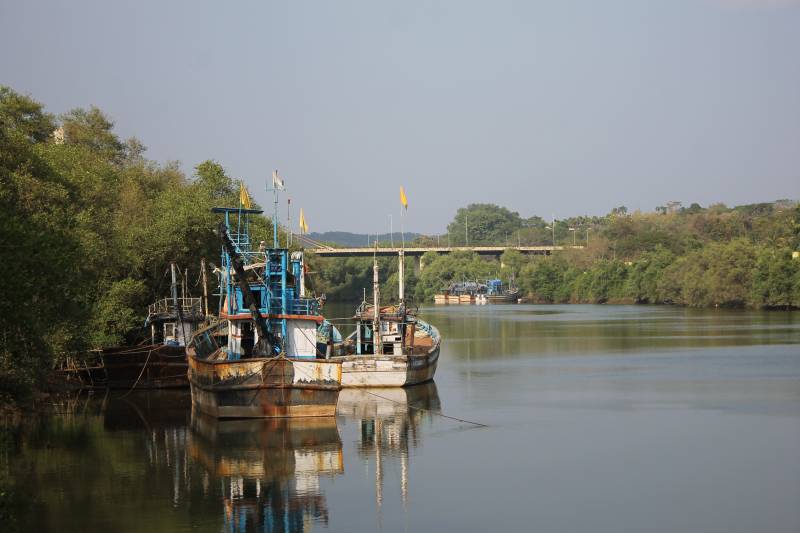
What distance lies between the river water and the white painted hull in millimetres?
531

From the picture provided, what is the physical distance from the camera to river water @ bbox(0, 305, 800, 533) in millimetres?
25188

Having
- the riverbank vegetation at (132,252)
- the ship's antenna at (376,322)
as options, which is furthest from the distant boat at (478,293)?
the ship's antenna at (376,322)

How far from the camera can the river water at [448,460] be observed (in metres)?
25.2

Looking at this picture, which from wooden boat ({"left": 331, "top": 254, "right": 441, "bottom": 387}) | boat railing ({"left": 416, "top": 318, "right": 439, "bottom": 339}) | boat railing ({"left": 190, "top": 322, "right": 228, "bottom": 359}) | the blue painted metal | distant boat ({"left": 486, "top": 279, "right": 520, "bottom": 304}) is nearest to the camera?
the blue painted metal

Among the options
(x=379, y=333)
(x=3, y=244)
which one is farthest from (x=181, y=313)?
(x=3, y=244)

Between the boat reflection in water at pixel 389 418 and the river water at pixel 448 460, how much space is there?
0.11 meters

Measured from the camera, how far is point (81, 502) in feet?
86.0

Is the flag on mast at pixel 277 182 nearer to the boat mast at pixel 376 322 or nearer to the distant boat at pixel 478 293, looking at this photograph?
the boat mast at pixel 376 322

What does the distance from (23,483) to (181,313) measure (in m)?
20.7

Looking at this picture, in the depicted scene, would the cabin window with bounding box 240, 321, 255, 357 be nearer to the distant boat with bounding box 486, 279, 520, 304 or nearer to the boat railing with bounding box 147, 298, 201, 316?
the boat railing with bounding box 147, 298, 201, 316

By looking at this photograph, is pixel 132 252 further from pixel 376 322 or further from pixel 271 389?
pixel 271 389

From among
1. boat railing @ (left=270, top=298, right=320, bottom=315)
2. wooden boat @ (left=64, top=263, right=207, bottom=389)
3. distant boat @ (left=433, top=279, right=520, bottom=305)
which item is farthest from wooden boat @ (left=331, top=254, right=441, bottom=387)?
distant boat @ (left=433, top=279, right=520, bottom=305)

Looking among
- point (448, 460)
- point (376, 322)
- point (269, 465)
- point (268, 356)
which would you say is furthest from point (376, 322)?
point (269, 465)

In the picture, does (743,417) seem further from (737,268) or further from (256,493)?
(737,268)
